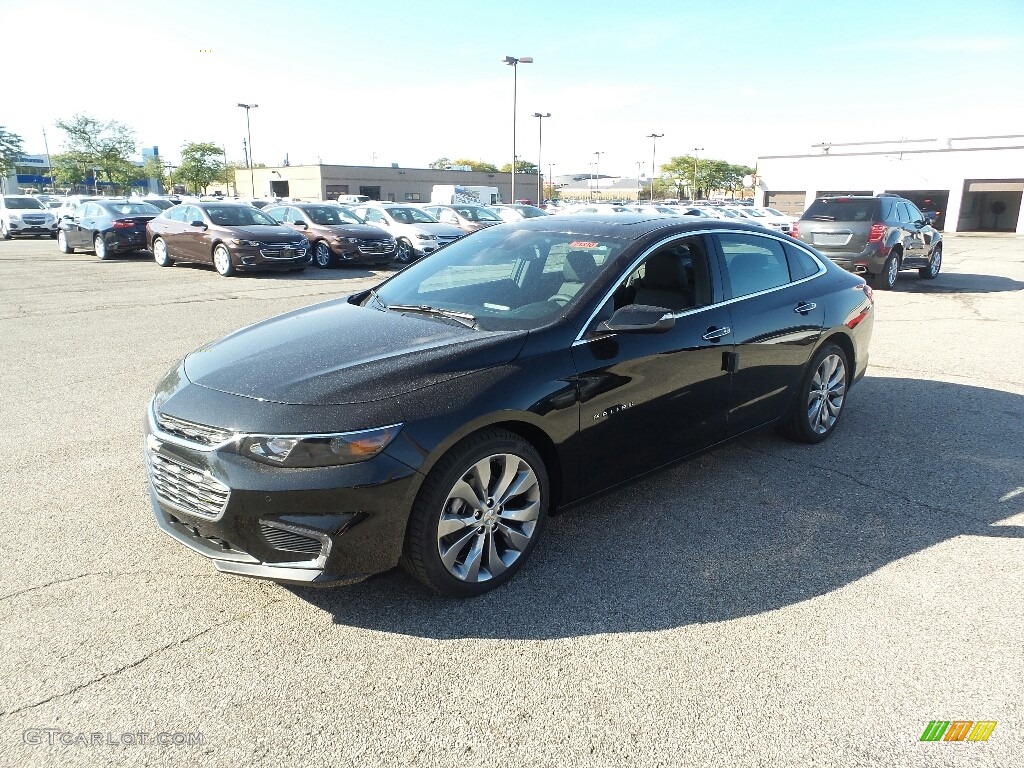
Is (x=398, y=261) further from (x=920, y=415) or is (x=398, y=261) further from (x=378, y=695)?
(x=378, y=695)

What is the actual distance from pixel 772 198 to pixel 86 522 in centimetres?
5820

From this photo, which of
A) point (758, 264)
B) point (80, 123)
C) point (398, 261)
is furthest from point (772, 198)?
point (758, 264)

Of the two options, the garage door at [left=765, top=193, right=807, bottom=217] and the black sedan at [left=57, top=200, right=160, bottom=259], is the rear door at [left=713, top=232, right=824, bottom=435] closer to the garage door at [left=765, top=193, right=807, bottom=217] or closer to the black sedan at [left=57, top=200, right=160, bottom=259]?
the black sedan at [left=57, top=200, right=160, bottom=259]

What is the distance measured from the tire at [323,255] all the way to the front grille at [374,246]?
82cm

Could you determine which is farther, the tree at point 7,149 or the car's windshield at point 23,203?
the tree at point 7,149

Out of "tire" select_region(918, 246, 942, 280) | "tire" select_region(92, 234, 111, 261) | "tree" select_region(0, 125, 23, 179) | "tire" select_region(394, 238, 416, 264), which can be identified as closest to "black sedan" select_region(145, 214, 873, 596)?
"tire" select_region(918, 246, 942, 280)

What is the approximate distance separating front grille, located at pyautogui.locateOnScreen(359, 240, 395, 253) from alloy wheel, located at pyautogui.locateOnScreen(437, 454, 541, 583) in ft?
51.1

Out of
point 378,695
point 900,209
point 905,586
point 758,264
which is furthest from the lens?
point 900,209

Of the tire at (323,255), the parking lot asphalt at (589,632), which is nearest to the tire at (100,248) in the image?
the tire at (323,255)

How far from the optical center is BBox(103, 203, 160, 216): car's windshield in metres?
20.0

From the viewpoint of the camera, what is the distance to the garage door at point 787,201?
177ft

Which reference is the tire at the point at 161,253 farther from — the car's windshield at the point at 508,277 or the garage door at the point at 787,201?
the garage door at the point at 787,201

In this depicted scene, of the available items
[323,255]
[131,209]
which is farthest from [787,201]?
[131,209]

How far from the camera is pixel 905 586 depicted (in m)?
3.40
